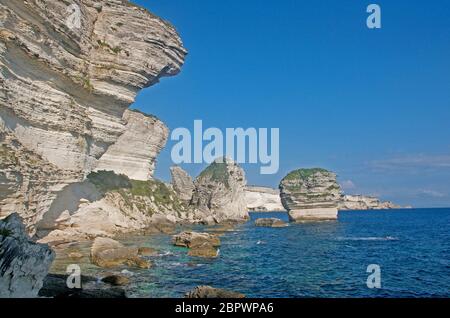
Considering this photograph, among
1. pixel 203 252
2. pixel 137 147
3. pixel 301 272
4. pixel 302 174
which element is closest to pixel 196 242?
pixel 203 252

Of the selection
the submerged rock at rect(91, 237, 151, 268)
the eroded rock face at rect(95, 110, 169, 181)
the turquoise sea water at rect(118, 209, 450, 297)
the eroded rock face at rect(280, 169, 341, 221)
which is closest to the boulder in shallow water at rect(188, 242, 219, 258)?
the turquoise sea water at rect(118, 209, 450, 297)

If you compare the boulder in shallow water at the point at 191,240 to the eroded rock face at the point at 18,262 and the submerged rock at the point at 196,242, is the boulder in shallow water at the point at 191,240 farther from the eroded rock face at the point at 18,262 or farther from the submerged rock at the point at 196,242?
the eroded rock face at the point at 18,262

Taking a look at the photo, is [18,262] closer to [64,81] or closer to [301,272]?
[301,272]

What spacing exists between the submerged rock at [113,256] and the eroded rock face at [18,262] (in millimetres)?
16942

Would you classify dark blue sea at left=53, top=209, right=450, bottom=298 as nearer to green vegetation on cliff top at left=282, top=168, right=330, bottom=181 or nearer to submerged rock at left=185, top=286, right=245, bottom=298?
submerged rock at left=185, top=286, right=245, bottom=298

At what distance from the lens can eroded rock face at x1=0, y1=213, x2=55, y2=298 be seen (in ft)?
40.5

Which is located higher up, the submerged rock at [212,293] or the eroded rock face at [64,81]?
the eroded rock face at [64,81]

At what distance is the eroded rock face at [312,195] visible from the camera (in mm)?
106188

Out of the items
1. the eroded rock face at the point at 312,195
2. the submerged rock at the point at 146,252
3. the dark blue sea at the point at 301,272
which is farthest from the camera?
the eroded rock face at the point at 312,195

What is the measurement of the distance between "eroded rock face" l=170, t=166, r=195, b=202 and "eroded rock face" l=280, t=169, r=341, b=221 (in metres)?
42.0

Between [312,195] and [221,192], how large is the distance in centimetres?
2820

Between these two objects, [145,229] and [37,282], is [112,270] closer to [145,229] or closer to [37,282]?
[37,282]

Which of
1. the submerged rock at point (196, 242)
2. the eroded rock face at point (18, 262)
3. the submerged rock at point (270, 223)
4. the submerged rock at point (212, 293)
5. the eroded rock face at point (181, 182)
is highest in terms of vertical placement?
the eroded rock face at point (181, 182)

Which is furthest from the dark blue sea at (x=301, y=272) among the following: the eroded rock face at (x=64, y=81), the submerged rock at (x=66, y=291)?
the eroded rock face at (x=64, y=81)
